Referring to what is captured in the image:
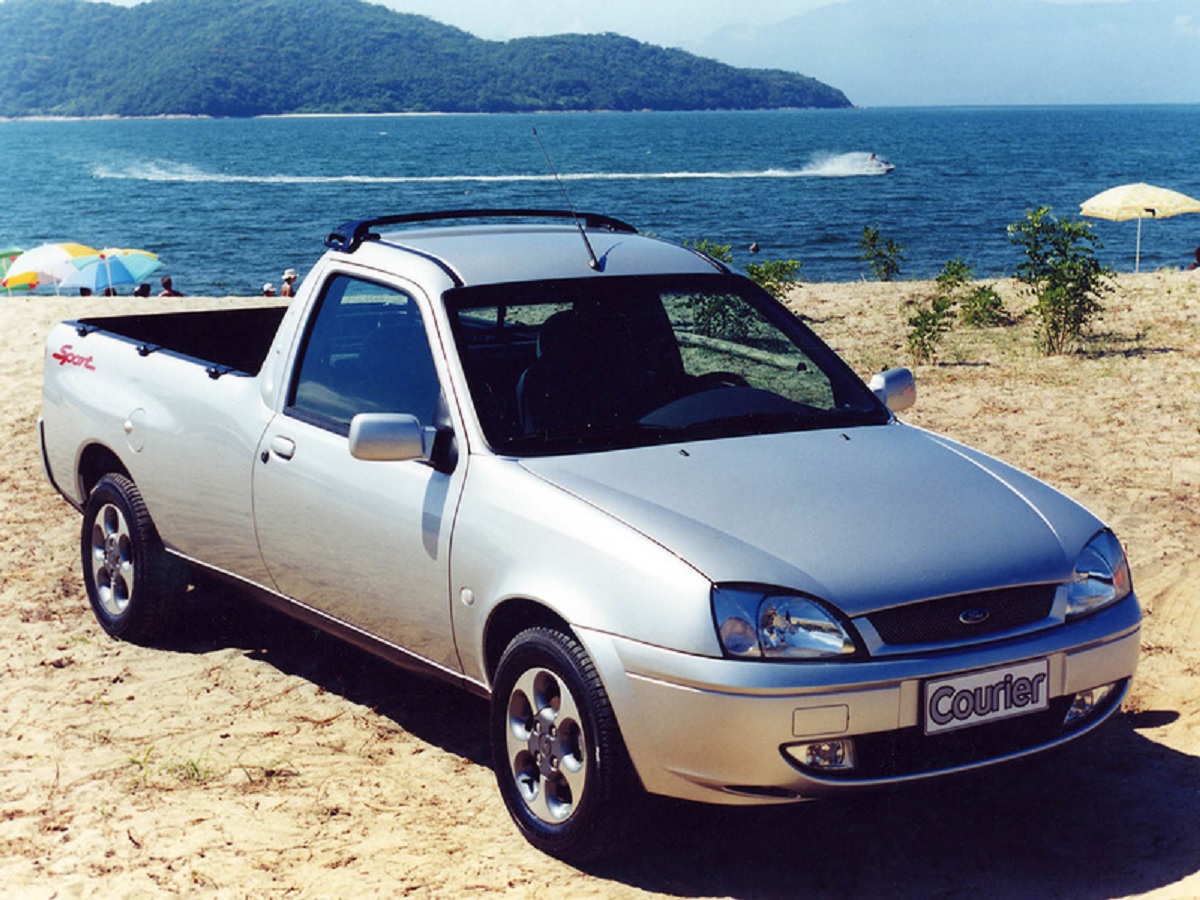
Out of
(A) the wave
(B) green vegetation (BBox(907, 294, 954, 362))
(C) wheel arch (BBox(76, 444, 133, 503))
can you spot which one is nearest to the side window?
(C) wheel arch (BBox(76, 444, 133, 503))

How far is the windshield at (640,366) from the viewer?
4.67 metres

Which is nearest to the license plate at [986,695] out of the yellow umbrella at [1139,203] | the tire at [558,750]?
the tire at [558,750]

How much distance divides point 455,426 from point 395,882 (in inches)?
52.7

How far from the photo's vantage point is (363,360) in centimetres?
519

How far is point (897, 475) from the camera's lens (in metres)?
4.47

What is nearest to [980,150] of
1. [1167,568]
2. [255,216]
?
→ [255,216]

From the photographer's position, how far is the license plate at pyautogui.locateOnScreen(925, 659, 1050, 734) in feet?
12.5

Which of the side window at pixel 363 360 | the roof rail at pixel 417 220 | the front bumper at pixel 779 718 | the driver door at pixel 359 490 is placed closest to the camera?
the front bumper at pixel 779 718

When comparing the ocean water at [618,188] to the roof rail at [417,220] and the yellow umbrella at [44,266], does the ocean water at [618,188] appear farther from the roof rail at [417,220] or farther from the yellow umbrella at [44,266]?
the roof rail at [417,220]

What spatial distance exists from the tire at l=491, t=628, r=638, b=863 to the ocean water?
23489 mm

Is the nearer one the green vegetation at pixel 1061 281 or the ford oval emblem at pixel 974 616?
the ford oval emblem at pixel 974 616

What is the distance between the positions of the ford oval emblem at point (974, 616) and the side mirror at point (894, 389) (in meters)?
1.43

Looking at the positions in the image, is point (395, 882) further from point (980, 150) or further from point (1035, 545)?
point (980, 150)

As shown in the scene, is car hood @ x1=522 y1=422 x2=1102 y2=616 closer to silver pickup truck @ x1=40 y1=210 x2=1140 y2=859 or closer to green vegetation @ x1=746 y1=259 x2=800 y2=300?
silver pickup truck @ x1=40 y1=210 x2=1140 y2=859
